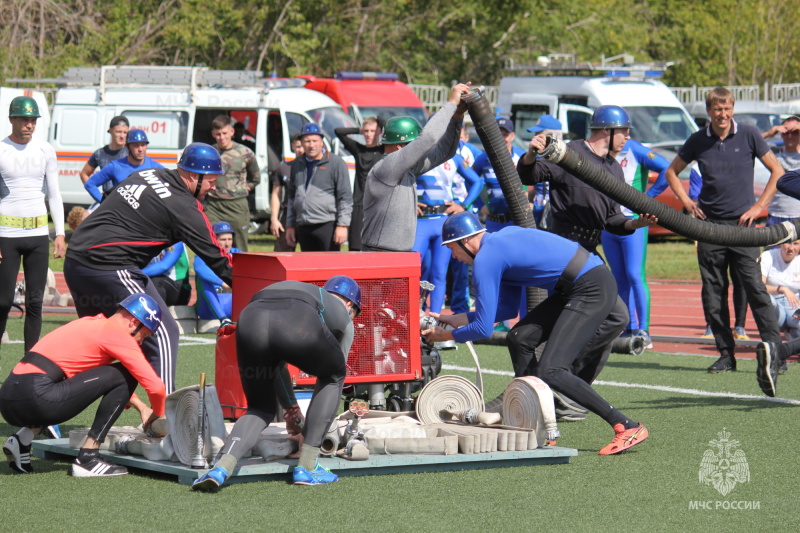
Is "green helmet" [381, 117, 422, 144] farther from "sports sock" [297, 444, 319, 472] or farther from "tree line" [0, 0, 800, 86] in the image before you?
"tree line" [0, 0, 800, 86]

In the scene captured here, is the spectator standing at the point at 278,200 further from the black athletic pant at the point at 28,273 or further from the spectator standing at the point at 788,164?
the spectator standing at the point at 788,164

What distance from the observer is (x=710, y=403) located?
8977 millimetres

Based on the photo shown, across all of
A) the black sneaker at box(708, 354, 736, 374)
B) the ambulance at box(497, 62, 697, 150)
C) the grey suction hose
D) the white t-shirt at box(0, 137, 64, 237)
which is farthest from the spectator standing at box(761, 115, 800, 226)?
the ambulance at box(497, 62, 697, 150)

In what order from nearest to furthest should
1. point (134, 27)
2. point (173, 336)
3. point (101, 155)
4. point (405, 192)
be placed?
point (173, 336)
point (405, 192)
point (101, 155)
point (134, 27)

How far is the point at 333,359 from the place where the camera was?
6.28 meters

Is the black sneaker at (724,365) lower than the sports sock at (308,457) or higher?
lower

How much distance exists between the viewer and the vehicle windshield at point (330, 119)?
73.2 ft

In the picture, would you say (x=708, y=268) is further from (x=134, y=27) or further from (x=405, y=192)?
(x=134, y=27)

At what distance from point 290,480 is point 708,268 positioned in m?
5.51

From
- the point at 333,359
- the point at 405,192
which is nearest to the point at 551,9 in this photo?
the point at 405,192

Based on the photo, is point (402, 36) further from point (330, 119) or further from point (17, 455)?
point (17, 455)

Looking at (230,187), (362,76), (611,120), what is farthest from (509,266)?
(362,76)

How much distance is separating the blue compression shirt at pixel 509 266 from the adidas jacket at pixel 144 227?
4.76ft

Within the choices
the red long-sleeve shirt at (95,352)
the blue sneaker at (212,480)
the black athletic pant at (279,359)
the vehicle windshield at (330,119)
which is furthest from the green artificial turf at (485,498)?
the vehicle windshield at (330,119)
